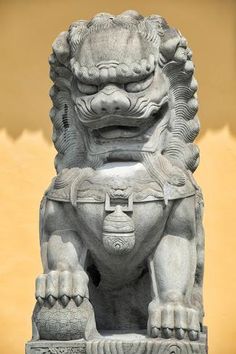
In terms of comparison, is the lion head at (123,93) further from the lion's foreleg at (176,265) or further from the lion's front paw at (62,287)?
the lion's front paw at (62,287)

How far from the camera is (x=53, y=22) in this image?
689cm

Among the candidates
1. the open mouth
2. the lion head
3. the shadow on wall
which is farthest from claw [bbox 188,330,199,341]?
the shadow on wall

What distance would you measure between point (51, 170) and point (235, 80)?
3.68 ft

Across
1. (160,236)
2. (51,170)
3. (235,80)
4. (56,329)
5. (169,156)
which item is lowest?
(56,329)

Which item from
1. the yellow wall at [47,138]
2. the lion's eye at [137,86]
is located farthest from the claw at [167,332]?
the yellow wall at [47,138]

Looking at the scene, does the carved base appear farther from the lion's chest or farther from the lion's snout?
the lion's snout

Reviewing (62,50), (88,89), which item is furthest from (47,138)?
(88,89)

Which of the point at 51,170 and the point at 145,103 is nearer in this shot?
the point at 145,103

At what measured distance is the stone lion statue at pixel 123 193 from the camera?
435 cm

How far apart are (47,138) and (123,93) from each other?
250cm

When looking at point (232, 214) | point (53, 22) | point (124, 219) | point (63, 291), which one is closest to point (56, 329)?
point (63, 291)

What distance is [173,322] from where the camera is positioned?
429cm

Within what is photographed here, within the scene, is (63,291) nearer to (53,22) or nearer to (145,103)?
(145,103)

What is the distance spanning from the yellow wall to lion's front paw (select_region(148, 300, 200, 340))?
2.27m
